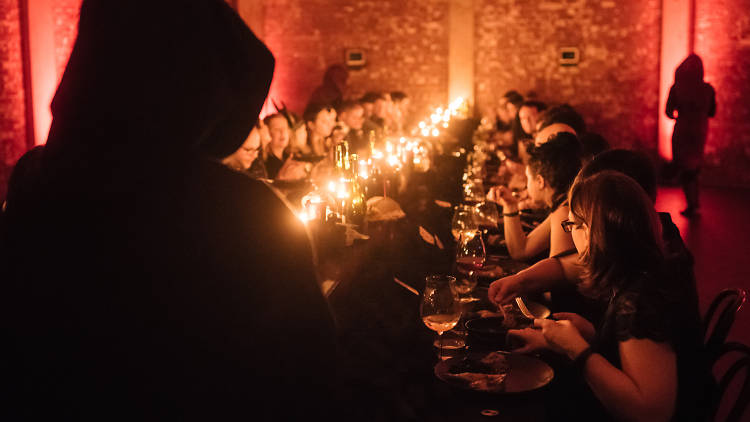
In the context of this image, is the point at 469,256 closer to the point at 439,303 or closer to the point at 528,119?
the point at 439,303

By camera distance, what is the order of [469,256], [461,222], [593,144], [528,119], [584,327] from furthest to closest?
1. [528,119]
2. [593,144]
3. [461,222]
4. [469,256]
5. [584,327]

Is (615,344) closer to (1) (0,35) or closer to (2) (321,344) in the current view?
(2) (321,344)

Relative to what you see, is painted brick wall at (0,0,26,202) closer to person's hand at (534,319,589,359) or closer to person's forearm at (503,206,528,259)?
person's forearm at (503,206,528,259)

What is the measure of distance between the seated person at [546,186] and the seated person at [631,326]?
1.28 meters

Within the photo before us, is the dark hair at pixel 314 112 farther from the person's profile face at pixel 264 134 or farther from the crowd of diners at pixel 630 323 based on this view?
the crowd of diners at pixel 630 323

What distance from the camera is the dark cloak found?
27.1 feet

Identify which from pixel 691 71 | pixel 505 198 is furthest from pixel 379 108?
pixel 505 198

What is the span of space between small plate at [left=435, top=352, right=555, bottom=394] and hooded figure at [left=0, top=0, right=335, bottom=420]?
2.43 ft

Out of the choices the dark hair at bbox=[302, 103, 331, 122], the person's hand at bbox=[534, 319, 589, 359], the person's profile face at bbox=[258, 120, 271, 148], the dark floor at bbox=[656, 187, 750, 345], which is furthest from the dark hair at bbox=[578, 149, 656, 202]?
the dark hair at bbox=[302, 103, 331, 122]

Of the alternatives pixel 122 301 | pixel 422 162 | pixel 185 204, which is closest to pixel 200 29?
pixel 185 204

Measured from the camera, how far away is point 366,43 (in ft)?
35.4

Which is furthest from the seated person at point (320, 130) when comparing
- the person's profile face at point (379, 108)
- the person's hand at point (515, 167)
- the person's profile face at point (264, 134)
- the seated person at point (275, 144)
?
the person's hand at point (515, 167)

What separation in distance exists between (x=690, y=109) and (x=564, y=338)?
25.0 feet

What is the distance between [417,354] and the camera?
6.05 ft
